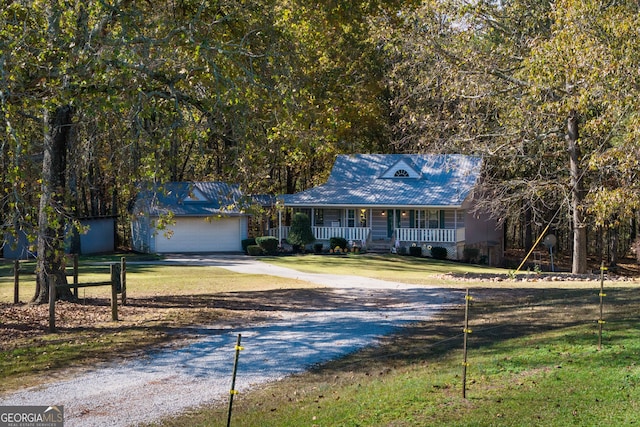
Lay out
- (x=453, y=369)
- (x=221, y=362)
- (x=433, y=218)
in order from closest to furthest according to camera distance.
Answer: (x=453, y=369) < (x=221, y=362) < (x=433, y=218)

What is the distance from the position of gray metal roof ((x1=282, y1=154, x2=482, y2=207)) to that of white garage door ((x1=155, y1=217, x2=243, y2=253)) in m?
3.68

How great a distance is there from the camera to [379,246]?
4244 centimetres

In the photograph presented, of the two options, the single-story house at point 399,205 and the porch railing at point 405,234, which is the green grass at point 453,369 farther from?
the single-story house at point 399,205

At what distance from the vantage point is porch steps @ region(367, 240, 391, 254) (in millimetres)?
42156

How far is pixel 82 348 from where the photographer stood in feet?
42.9

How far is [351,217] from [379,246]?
2.73m

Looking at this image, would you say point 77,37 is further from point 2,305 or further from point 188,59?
point 2,305

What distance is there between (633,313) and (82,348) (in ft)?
34.0

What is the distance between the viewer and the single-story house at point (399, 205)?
41219mm

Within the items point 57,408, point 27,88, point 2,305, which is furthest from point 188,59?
point 57,408

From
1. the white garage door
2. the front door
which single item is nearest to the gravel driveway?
the front door

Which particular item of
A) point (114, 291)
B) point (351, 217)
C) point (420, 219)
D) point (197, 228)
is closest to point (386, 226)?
point (420, 219)

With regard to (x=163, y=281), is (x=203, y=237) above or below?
above

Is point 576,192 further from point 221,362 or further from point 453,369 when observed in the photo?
point 221,362
